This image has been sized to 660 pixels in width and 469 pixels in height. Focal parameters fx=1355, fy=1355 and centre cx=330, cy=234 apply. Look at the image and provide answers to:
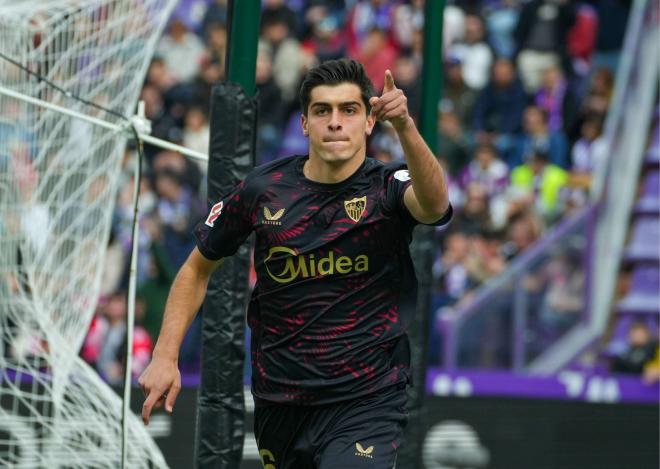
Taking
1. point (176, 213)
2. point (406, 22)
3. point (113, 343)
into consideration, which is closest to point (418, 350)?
point (113, 343)

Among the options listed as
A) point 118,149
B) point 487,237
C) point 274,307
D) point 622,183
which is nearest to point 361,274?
point 274,307

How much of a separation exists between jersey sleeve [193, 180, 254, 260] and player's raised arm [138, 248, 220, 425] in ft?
0.18

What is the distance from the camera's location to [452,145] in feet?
46.7

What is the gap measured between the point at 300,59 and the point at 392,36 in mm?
1142

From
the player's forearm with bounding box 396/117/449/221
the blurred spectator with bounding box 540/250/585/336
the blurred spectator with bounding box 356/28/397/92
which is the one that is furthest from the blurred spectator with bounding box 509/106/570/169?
the player's forearm with bounding box 396/117/449/221

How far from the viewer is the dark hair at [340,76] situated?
4965mm

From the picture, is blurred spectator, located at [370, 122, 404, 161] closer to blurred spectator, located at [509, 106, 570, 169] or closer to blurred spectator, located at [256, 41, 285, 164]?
blurred spectator, located at [256, 41, 285, 164]

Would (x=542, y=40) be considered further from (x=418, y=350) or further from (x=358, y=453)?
(x=358, y=453)

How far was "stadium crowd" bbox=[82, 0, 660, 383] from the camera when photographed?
12484mm

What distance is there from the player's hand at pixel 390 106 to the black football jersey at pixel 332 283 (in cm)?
50

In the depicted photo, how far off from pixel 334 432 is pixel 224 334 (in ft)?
3.66

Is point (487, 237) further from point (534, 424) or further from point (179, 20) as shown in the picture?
point (179, 20)

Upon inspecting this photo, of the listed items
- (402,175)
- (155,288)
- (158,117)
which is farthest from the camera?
(158,117)

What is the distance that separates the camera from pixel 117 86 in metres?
7.27
